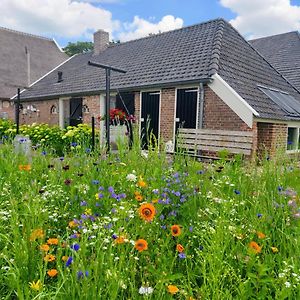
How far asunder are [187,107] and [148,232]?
9446 millimetres

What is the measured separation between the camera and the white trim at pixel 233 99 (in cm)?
941

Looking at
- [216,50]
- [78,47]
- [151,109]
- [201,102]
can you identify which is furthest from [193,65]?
[78,47]

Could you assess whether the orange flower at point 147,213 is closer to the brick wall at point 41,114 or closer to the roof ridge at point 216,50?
the roof ridge at point 216,50

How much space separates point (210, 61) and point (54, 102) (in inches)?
409

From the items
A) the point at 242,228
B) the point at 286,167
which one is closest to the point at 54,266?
the point at 242,228

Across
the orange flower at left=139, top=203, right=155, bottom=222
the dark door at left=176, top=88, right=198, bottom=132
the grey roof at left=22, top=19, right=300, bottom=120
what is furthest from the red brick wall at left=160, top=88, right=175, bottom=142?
the orange flower at left=139, top=203, right=155, bottom=222

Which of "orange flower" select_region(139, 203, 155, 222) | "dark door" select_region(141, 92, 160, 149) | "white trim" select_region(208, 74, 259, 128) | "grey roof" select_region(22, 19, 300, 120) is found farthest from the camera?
"dark door" select_region(141, 92, 160, 149)

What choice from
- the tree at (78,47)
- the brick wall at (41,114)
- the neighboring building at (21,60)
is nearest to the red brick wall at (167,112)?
the brick wall at (41,114)

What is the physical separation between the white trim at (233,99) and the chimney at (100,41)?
38.8 ft

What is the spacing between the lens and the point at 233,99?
972 cm

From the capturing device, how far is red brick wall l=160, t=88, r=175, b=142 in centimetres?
1161

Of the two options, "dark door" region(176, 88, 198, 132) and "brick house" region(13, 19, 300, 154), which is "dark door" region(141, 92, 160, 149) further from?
"dark door" region(176, 88, 198, 132)

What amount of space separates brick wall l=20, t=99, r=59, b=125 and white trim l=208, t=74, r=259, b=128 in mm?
10716

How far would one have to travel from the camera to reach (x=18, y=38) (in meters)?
29.9
